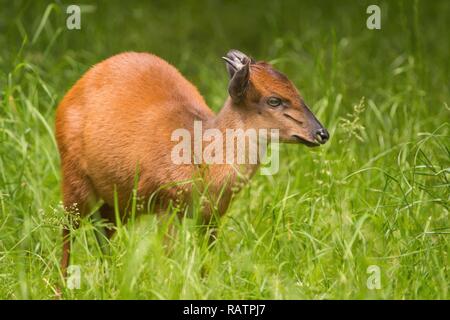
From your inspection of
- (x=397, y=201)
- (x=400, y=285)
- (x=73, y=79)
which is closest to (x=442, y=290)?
(x=400, y=285)

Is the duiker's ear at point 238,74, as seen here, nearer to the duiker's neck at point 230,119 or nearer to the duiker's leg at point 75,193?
the duiker's neck at point 230,119

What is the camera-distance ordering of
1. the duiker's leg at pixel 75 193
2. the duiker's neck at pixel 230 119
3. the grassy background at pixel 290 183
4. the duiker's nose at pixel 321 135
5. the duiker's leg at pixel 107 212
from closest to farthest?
1. the grassy background at pixel 290 183
2. the duiker's nose at pixel 321 135
3. the duiker's neck at pixel 230 119
4. the duiker's leg at pixel 75 193
5. the duiker's leg at pixel 107 212

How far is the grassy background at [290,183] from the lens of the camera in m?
4.91

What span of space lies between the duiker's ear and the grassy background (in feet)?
1.99

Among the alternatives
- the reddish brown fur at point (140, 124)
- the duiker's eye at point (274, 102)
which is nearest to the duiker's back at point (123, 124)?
the reddish brown fur at point (140, 124)

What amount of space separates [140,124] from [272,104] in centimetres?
76

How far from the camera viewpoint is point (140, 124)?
5805mm

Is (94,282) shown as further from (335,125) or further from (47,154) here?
(335,125)

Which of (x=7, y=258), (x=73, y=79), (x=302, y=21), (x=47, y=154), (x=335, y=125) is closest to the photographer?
(x=7, y=258)

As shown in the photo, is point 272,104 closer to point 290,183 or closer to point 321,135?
point 321,135

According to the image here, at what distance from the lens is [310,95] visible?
7.64 meters

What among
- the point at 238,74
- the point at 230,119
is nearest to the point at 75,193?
the point at 230,119
